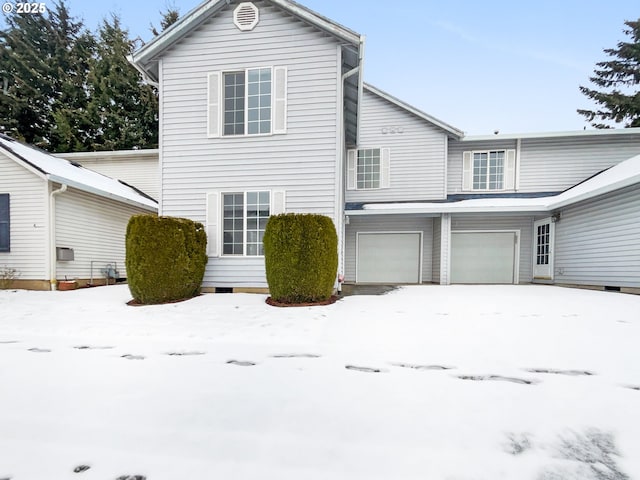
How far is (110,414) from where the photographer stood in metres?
1.81

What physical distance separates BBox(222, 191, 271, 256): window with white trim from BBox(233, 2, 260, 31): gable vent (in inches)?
145

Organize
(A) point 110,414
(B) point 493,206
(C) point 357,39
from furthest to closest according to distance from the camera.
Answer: (B) point 493,206 → (C) point 357,39 → (A) point 110,414

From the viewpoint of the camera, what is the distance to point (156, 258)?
5.27m

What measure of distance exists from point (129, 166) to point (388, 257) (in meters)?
10.7

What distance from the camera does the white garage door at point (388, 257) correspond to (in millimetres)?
9945

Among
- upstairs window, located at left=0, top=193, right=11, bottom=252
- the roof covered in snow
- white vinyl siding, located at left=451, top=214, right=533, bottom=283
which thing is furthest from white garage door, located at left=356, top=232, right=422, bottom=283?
upstairs window, located at left=0, top=193, right=11, bottom=252

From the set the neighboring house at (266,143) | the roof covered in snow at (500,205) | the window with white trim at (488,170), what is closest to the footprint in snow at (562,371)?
the neighboring house at (266,143)

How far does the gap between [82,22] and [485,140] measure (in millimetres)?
25542

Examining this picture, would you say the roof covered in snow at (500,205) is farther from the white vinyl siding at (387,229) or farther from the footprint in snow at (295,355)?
the footprint in snow at (295,355)

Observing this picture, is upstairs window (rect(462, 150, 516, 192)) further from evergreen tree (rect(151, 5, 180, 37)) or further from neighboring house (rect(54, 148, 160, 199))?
evergreen tree (rect(151, 5, 180, 37))

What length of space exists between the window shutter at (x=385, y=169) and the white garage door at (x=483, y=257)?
2.82 meters

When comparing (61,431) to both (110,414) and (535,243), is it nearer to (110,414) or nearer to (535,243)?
(110,414)

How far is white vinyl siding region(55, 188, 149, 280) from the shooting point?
25.1 feet

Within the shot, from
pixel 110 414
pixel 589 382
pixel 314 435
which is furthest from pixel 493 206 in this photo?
pixel 110 414
